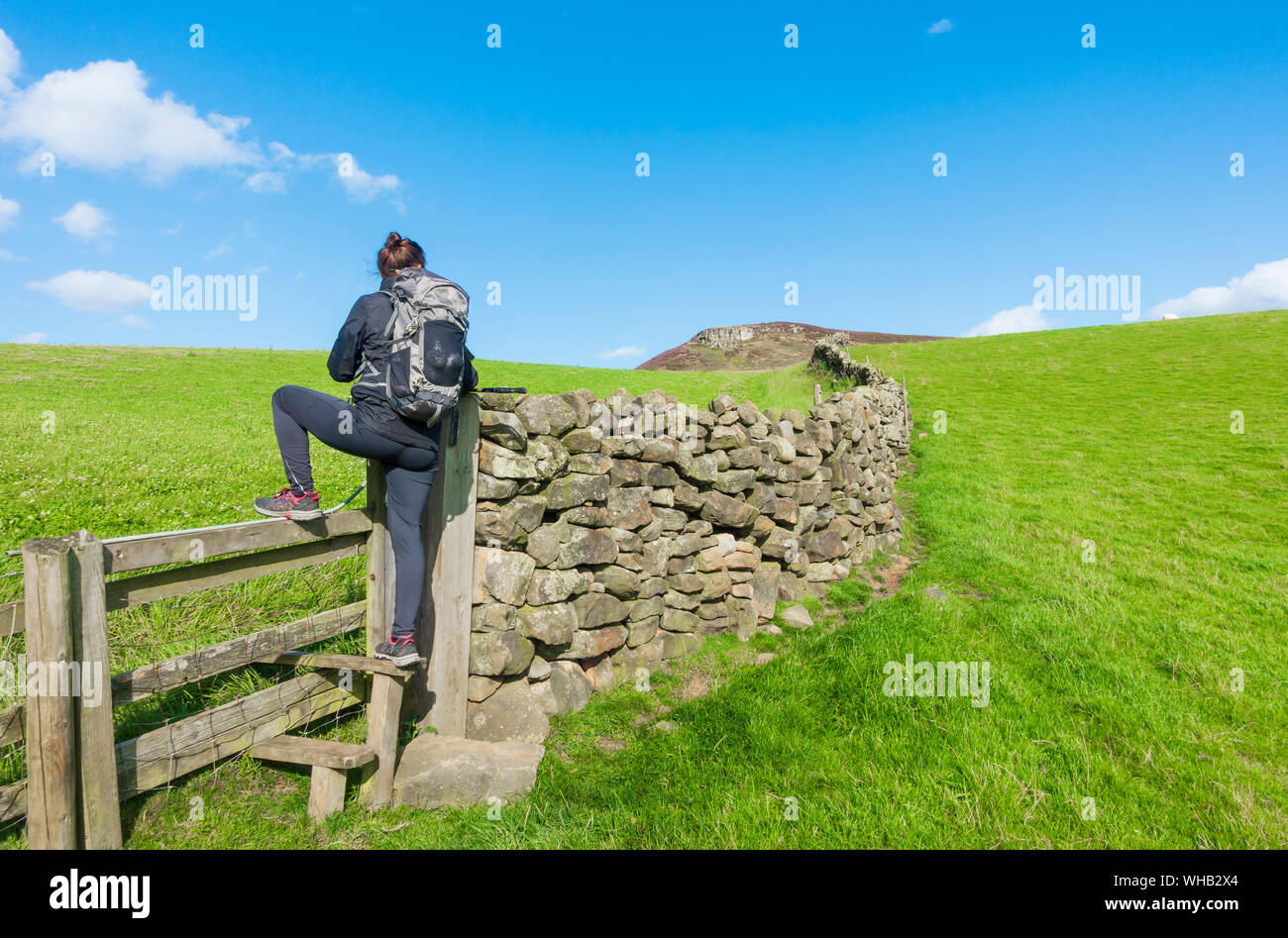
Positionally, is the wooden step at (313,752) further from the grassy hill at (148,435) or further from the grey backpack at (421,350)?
the grassy hill at (148,435)

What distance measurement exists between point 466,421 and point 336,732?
245 cm

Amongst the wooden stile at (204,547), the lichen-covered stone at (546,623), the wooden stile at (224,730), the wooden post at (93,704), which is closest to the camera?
the wooden post at (93,704)

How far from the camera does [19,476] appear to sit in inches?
Answer: 345

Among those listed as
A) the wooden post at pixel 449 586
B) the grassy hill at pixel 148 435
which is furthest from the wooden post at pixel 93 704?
the grassy hill at pixel 148 435

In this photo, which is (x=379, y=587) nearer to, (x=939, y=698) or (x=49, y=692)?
(x=49, y=692)

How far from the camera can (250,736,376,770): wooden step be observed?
3529 millimetres

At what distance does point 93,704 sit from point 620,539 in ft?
12.7

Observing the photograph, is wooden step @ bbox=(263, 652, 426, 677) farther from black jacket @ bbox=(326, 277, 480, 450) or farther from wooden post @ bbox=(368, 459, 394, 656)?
black jacket @ bbox=(326, 277, 480, 450)

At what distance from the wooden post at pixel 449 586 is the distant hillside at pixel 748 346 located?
151 feet

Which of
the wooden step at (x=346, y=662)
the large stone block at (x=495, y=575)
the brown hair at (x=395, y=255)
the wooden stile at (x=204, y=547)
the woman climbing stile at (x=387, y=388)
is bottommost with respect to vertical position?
the wooden step at (x=346, y=662)

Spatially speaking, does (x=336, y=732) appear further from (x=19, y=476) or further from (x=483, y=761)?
(x=19, y=476)

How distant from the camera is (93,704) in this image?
9.65 ft

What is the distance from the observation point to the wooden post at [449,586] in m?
4.72
